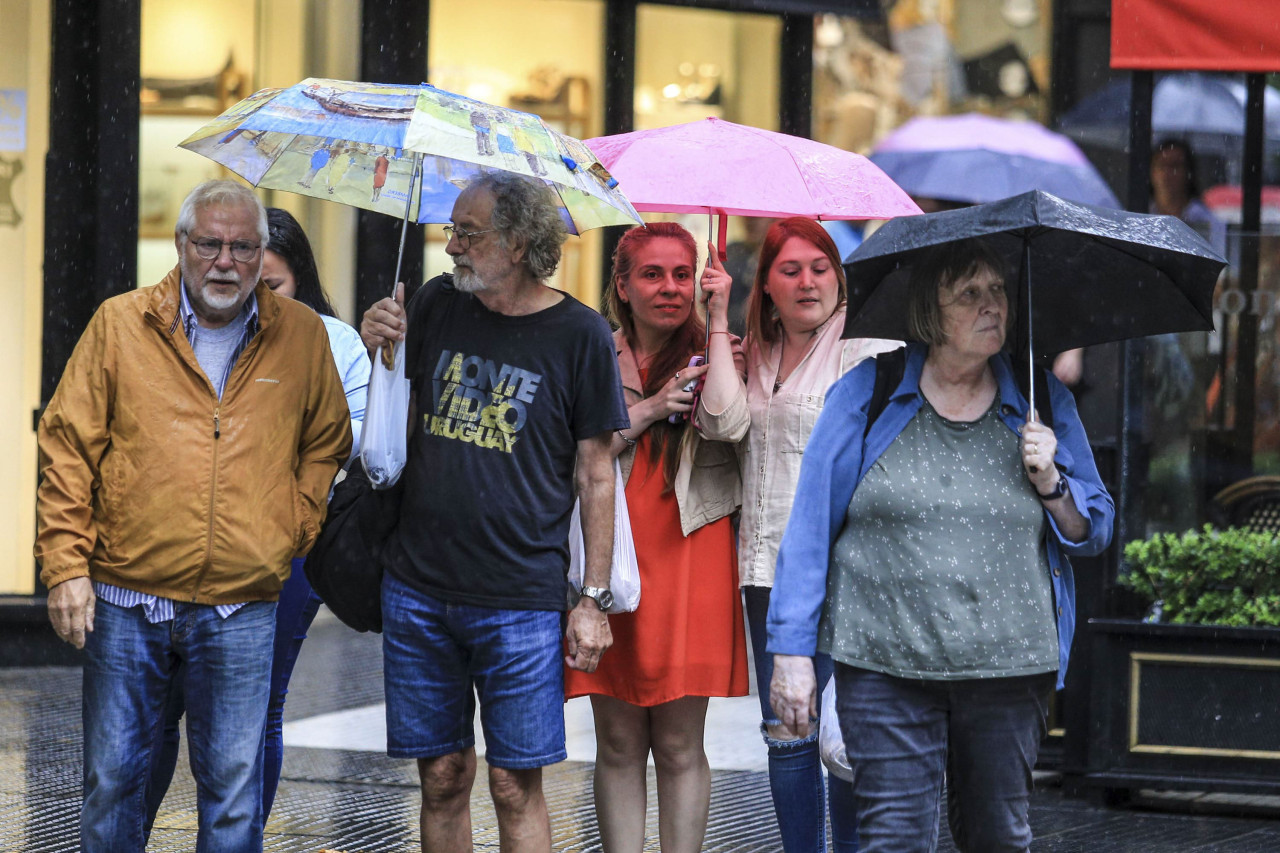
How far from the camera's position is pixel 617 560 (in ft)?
14.9

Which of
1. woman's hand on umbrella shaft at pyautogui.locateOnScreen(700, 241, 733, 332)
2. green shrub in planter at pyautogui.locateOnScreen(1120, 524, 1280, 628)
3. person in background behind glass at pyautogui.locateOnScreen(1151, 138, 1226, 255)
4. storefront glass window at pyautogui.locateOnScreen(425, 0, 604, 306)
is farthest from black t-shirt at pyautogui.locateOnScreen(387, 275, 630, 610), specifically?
storefront glass window at pyautogui.locateOnScreen(425, 0, 604, 306)

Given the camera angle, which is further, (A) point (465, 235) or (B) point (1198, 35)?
(B) point (1198, 35)

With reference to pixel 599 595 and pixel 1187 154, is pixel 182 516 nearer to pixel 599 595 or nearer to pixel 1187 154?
pixel 599 595

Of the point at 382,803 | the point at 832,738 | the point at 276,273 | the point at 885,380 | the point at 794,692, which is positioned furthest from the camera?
the point at 382,803

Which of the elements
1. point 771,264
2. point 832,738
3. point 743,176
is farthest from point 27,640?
point 832,738

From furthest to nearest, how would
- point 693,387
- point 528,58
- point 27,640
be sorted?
1. point 528,58
2. point 27,640
3. point 693,387

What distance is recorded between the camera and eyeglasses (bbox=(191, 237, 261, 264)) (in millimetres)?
4285

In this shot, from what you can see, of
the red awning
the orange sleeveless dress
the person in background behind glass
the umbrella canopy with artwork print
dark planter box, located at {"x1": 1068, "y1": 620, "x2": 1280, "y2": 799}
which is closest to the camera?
the umbrella canopy with artwork print

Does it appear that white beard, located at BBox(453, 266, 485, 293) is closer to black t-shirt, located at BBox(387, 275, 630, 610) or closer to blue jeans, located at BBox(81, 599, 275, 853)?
black t-shirt, located at BBox(387, 275, 630, 610)

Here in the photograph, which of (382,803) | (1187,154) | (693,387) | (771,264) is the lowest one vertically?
(382,803)

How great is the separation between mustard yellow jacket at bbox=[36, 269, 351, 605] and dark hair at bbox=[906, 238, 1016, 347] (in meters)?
1.61

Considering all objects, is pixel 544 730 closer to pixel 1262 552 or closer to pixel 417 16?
pixel 1262 552

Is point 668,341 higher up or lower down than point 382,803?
higher up

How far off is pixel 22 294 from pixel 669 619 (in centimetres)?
503
